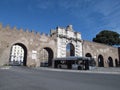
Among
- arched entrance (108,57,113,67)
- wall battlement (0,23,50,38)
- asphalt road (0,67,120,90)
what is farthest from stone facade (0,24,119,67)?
asphalt road (0,67,120,90)

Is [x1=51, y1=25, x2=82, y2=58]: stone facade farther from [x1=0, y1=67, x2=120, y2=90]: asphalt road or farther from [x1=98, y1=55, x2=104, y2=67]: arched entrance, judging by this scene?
[x1=0, y1=67, x2=120, y2=90]: asphalt road

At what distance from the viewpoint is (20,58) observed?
72.3m

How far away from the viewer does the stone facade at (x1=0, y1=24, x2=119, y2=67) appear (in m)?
22.8

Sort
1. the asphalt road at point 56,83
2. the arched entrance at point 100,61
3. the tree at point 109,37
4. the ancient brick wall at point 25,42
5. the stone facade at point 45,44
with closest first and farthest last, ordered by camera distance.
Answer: the asphalt road at point 56,83, the ancient brick wall at point 25,42, the stone facade at point 45,44, the arched entrance at point 100,61, the tree at point 109,37

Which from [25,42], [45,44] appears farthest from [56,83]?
[45,44]

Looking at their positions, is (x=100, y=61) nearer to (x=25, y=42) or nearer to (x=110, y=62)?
(x=110, y=62)

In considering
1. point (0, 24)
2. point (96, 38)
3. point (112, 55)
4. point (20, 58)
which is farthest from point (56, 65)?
point (20, 58)

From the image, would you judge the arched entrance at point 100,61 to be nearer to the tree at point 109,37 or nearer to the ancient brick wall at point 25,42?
the tree at point 109,37

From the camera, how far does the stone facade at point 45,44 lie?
22812 millimetres

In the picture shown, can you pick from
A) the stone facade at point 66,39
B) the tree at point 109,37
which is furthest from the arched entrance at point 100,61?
the tree at point 109,37

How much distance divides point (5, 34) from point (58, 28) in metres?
11.7

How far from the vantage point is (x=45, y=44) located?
27234 millimetres

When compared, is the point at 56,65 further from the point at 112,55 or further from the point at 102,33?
the point at 102,33

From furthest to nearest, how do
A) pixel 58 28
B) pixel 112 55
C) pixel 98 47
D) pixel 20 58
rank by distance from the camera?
pixel 20 58
pixel 112 55
pixel 98 47
pixel 58 28
